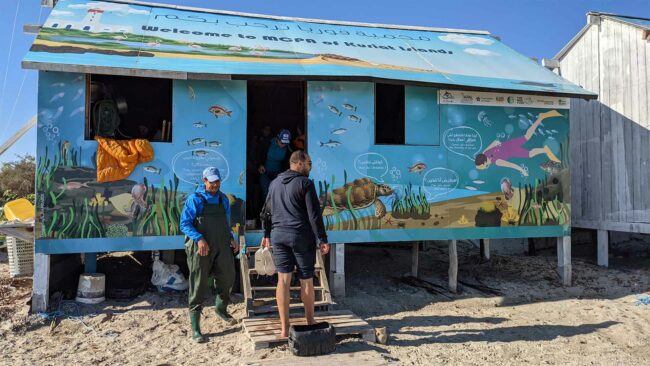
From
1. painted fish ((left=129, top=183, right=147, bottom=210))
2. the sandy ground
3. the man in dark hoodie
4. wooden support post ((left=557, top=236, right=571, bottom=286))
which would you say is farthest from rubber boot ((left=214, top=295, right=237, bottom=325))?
wooden support post ((left=557, top=236, right=571, bottom=286))

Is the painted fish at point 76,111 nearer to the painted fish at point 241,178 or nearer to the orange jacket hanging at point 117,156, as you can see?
the orange jacket hanging at point 117,156

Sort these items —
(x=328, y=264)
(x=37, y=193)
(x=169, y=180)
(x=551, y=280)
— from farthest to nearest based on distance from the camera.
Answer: (x=551, y=280) < (x=328, y=264) < (x=169, y=180) < (x=37, y=193)

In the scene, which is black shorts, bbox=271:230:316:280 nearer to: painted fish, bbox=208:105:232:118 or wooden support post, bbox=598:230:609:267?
painted fish, bbox=208:105:232:118

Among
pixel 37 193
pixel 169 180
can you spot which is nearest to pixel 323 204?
pixel 169 180

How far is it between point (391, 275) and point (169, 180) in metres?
4.53

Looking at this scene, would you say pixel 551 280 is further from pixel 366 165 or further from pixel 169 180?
pixel 169 180

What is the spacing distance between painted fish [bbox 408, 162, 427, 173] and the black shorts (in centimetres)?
314

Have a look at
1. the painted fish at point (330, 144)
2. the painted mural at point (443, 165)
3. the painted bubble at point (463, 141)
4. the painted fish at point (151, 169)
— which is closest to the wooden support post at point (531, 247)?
the painted mural at point (443, 165)

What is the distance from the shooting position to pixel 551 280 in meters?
8.83

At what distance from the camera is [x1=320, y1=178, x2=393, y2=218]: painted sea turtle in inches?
283


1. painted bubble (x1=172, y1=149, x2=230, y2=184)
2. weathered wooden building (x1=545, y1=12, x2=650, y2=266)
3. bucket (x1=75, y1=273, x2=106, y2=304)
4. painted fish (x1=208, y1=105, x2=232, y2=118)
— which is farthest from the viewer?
weathered wooden building (x1=545, y1=12, x2=650, y2=266)

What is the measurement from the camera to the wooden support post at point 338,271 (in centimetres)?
734

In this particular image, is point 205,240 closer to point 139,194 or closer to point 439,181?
point 139,194

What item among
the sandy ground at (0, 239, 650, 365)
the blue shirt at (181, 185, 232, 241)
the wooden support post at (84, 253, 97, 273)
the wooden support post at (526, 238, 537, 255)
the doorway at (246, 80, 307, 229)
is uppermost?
the doorway at (246, 80, 307, 229)
